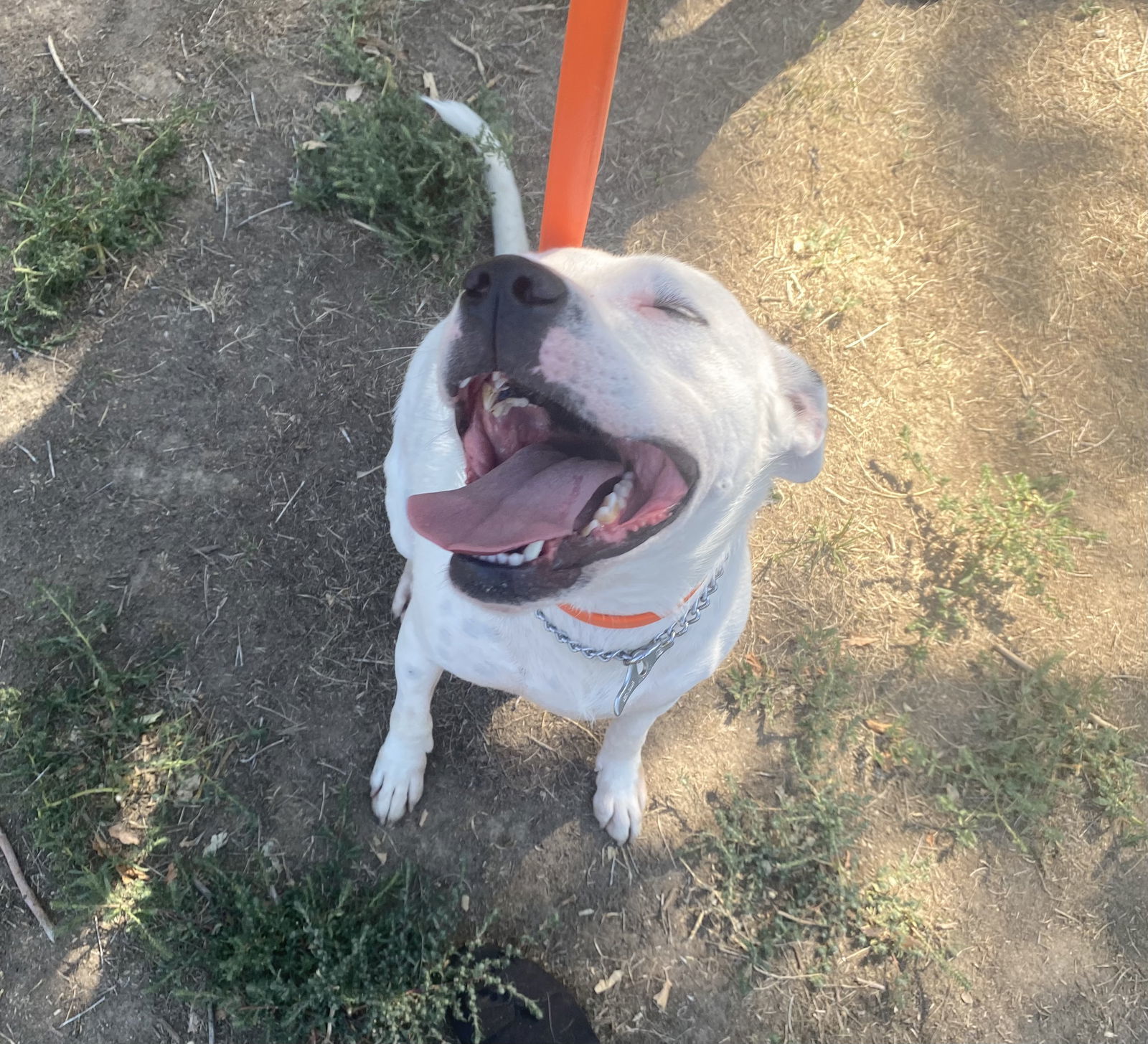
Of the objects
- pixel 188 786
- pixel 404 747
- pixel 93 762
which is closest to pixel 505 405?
Result: pixel 404 747

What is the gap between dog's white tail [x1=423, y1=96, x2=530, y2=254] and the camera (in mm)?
3289

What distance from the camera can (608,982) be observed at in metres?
3.04

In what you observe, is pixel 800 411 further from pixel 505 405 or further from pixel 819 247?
pixel 819 247

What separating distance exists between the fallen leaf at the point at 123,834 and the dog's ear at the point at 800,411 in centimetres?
272

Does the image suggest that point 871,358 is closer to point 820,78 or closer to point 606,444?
point 820,78

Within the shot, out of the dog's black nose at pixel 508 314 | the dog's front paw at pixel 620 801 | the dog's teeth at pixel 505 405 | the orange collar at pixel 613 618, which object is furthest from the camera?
the dog's front paw at pixel 620 801

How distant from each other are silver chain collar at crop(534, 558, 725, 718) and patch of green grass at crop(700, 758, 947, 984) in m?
1.33

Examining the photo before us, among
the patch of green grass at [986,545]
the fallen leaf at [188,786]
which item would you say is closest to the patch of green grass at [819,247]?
Answer: the patch of green grass at [986,545]

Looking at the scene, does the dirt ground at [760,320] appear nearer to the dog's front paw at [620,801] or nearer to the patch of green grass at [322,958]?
the dog's front paw at [620,801]

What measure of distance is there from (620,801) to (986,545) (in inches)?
83.0

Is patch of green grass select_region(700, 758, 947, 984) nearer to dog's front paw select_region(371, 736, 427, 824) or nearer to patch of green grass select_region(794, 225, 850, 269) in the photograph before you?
dog's front paw select_region(371, 736, 427, 824)

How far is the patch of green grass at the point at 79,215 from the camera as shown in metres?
3.34

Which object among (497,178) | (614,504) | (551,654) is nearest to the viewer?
(614,504)

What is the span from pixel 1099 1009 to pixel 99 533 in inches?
182
